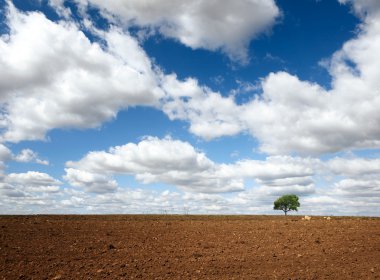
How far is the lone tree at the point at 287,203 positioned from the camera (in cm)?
8983

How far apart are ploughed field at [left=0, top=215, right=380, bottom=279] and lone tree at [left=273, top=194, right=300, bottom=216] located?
68613 mm

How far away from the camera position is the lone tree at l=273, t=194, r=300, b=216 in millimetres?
89831

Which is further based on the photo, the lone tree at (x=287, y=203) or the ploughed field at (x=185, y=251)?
the lone tree at (x=287, y=203)

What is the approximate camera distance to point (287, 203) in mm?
90438

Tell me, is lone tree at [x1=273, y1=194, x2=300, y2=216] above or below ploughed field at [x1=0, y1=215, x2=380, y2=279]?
above

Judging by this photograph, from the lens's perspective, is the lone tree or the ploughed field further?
the lone tree

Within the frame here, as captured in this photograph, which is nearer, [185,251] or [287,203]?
[185,251]

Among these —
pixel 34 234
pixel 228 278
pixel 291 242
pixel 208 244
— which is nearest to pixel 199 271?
pixel 228 278

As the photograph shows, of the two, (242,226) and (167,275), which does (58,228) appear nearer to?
(167,275)

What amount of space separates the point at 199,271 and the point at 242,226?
9834 mm

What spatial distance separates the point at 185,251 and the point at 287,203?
7808 cm

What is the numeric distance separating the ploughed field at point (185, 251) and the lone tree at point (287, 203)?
6861cm

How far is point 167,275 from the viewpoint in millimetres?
13656

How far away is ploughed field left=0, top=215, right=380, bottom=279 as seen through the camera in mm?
13977
